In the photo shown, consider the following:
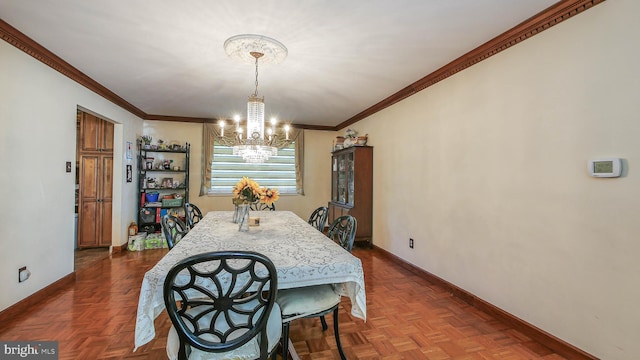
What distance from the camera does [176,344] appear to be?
4.15 feet

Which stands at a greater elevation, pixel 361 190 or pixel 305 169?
pixel 305 169

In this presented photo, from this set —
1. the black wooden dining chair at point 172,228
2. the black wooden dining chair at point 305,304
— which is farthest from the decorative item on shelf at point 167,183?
A: the black wooden dining chair at point 305,304

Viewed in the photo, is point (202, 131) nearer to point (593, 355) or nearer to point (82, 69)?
point (82, 69)

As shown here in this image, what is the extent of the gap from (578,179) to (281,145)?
4.69 metres

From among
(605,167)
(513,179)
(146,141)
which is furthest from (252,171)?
(605,167)

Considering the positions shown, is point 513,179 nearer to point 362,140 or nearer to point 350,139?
point 362,140

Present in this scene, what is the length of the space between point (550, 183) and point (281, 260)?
1.99 m

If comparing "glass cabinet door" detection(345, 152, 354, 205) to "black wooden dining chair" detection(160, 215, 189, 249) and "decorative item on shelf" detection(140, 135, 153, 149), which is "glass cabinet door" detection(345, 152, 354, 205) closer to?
"black wooden dining chair" detection(160, 215, 189, 249)

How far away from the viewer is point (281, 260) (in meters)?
1.56

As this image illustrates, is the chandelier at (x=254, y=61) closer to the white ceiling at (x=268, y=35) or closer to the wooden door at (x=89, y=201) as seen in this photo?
the white ceiling at (x=268, y=35)

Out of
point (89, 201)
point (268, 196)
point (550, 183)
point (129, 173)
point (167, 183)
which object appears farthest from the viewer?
point (167, 183)

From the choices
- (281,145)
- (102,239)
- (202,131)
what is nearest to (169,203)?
(102,239)

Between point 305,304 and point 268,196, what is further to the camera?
point 268,196

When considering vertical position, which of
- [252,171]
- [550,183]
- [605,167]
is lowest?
[550,183]
